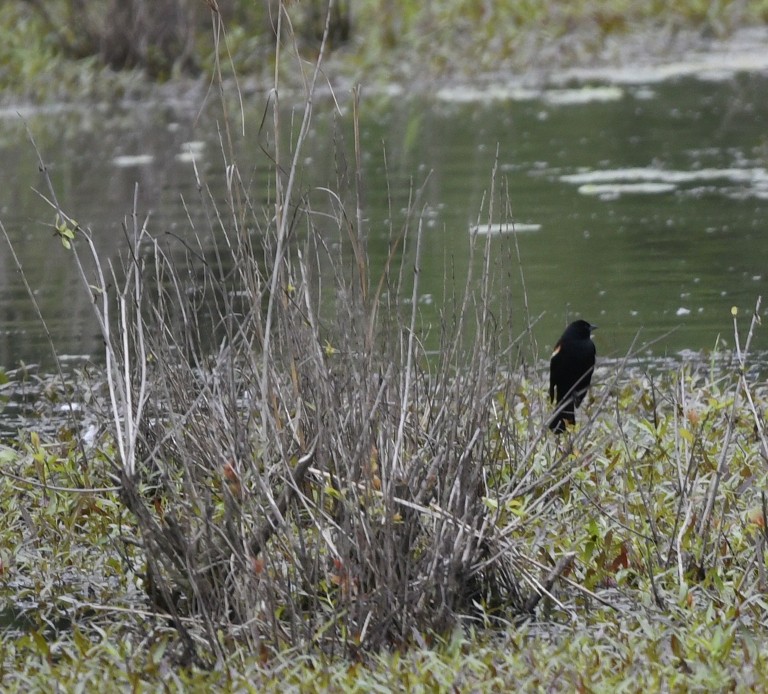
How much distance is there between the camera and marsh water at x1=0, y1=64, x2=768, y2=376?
8.85 meters

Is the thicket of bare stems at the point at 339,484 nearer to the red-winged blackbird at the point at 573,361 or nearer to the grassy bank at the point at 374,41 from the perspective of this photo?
the red-winged blackbird at the point at 573,361

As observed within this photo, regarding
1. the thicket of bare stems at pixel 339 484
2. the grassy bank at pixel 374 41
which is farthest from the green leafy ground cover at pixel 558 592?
the grassy bank at pixel 374 41

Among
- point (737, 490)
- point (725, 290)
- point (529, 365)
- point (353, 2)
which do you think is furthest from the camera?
point (353, 2)

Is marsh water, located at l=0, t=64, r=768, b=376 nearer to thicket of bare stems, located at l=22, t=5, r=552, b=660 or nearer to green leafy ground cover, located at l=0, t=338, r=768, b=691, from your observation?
thicket of bare stems, located at l=22, t=5, r=552, b=660

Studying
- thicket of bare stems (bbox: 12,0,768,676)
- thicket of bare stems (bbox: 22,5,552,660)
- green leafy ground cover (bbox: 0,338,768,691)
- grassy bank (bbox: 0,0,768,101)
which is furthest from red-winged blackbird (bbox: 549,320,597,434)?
grassy bank (bbox: 0,0,768,101)

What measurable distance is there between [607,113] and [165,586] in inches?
567

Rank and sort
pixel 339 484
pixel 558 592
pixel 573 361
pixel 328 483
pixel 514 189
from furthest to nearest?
pixel 514 189, pixel 573 361, pixel 558 592, pixel 328 483, pixel 339 484

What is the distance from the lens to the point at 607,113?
59.8ft

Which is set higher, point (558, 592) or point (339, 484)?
point (339, 484)

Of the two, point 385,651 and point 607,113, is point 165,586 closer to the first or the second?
point 385,651

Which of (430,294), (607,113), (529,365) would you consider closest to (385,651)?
(529,365)

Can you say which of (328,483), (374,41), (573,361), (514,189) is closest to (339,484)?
(328,483)

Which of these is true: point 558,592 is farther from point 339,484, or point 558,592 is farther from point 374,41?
point 374,41

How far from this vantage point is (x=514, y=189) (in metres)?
13.4
